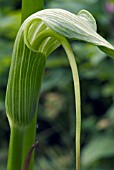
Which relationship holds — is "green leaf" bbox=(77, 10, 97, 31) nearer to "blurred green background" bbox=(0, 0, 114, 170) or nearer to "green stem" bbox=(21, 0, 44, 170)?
"green stem" bbox=(21, 0, 44, 170)

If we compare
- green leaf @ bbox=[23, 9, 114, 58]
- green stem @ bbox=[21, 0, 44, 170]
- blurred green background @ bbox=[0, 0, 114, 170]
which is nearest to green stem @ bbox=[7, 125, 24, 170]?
green stem @ bbox=[21, 0, 44, 170]

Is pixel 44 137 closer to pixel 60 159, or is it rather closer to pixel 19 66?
pixel 60 159

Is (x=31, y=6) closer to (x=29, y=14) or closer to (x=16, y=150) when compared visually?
(x=29, y=14)

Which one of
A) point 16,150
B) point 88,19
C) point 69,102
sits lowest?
point 69,102

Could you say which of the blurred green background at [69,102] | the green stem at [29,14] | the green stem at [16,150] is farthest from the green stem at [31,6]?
the blurred green background at [69,102]

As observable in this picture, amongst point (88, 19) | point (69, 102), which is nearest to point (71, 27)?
point (88, 19)

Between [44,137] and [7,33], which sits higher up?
[7,33]

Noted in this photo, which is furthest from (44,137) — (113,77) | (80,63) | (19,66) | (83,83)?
(19,66)
